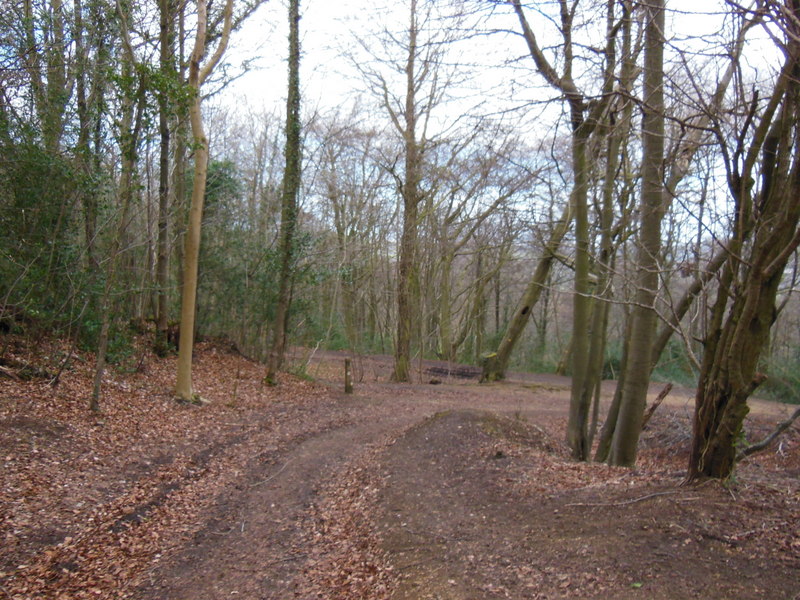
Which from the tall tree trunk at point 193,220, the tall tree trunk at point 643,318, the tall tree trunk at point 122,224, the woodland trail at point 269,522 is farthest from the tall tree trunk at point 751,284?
the tall tree trunk at point 193,220

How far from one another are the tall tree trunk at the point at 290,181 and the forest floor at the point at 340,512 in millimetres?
4430

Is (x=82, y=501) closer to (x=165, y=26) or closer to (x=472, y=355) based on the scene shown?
(x=165, y=26)

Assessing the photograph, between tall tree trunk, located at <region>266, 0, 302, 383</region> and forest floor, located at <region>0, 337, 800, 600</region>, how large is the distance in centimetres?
443

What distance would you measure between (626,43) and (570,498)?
560 cm

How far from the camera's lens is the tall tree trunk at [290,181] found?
14859 millimetres

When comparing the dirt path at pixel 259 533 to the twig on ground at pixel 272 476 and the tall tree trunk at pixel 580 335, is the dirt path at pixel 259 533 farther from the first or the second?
the tall tree trunk at pixel 580 335

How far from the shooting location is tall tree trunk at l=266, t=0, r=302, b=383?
14.9 meters

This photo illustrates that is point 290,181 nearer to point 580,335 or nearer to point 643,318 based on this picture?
point 580,335

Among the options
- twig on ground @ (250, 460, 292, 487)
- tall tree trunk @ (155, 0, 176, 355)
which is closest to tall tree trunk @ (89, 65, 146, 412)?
tall tree trunk @ (155, 0, 176, 355)

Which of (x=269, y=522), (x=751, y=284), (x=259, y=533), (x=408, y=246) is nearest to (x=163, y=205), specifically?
(x=408, y=246)

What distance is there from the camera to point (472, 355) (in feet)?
95.2

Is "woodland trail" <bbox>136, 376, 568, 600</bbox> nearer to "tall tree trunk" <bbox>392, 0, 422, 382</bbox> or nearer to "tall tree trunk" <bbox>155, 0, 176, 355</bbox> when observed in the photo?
"tall tree trunk" <bbox>155, 0, 176, 355</bbox>

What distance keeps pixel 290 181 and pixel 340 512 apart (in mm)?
10319

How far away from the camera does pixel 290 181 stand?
599 inches
